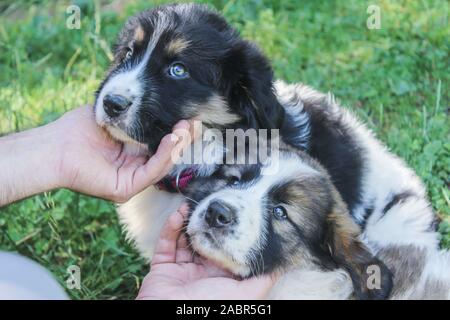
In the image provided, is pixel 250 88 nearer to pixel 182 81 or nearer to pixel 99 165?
pixel 182 81

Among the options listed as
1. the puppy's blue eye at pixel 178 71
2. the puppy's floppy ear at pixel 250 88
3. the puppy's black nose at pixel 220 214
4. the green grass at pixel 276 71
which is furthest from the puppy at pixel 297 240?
the green grass at pixel 276 71

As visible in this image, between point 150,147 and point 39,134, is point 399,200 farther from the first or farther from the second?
point 39,134

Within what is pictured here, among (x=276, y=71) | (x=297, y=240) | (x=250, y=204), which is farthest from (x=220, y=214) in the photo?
(x=276, y=71)

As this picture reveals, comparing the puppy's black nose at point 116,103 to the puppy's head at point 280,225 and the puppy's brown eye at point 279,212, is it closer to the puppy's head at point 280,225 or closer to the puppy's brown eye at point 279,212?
the puppy's head at point 280,225

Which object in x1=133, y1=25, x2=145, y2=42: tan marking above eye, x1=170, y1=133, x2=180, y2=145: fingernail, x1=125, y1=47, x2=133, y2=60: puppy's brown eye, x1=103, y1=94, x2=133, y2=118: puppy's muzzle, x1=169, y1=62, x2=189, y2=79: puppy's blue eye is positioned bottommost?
x1=170, y1=133, x2=180, y2=145: fingernail

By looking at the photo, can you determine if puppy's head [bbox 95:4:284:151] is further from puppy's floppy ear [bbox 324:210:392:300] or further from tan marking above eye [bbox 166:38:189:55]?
puppy's floppy ear [bbox 324:210:392:300]

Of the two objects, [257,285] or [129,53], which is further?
[129,53]

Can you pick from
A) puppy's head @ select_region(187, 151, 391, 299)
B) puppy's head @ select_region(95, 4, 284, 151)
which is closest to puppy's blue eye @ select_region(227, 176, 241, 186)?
puppy's head @ select_region(187, 151, 391, 299)
